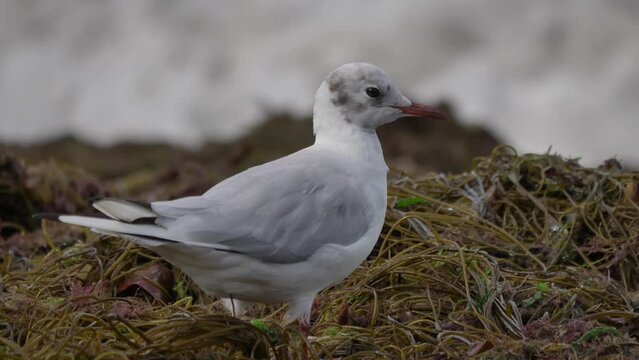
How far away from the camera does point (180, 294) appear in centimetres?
479

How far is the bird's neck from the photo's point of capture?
4.39 meters

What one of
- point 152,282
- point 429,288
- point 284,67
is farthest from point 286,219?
point 284,67

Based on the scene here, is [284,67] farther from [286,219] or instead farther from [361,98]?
[286,219]

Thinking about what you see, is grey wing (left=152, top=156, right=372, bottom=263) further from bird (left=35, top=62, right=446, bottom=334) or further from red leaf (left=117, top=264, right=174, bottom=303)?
red leaf (left=117, top=264, right=174, bottom=303)

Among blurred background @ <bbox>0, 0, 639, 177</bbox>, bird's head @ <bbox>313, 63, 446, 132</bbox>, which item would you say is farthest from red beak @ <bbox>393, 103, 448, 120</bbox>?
blurred background @ <bbox>0, 0, 639, 177</bbox>

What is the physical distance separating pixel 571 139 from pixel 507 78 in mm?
1654

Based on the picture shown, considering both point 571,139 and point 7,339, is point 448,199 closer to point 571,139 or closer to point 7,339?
point 7,339

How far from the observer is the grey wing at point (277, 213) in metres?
3.74

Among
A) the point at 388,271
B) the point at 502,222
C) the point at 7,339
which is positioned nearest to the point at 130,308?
the point at 7,339

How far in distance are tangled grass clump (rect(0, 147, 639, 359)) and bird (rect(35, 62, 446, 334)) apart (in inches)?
7.2

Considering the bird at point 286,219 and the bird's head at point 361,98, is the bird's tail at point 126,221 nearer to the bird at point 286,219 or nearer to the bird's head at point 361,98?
the bird at point 286,219

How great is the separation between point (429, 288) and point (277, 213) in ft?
3.01

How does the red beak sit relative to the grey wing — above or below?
above

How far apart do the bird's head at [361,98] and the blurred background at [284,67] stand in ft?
23.9
